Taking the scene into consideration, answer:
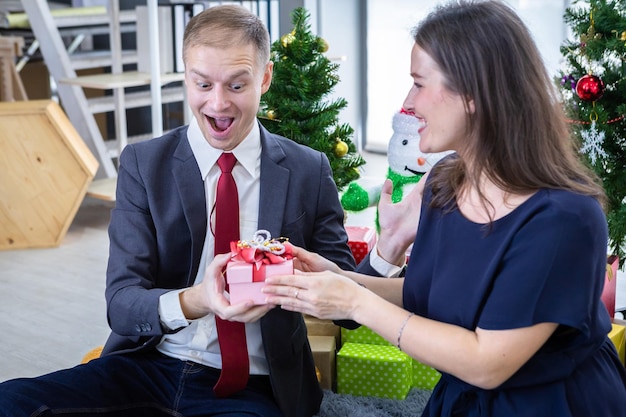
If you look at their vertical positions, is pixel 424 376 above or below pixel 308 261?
below

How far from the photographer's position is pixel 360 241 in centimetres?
267

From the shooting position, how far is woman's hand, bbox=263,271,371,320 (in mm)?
1451

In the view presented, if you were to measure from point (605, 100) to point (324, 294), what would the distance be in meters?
1.68

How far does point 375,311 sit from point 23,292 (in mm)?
2333

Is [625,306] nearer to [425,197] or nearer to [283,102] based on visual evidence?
[283,102]

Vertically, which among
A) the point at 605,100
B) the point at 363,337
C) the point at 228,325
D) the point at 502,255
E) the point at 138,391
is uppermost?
the point at 605,100

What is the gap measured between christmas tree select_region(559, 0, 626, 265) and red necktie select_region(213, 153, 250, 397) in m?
1.30

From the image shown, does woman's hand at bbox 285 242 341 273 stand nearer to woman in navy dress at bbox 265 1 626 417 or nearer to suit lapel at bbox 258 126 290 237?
suit lapel at bbox 258 126 290 237

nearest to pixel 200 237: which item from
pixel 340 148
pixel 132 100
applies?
pixel 340 148

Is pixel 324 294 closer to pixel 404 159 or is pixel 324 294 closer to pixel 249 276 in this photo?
pixel 249 276

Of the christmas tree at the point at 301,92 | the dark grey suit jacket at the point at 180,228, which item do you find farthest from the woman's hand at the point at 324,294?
the christmas tree at the point at 301,92

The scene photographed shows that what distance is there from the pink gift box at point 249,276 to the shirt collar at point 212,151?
12.4 inches

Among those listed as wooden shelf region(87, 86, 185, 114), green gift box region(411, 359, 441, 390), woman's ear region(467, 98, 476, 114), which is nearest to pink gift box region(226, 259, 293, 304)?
woman's ear region(467, 98, 476, 114)

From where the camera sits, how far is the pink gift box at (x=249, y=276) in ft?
5.05
